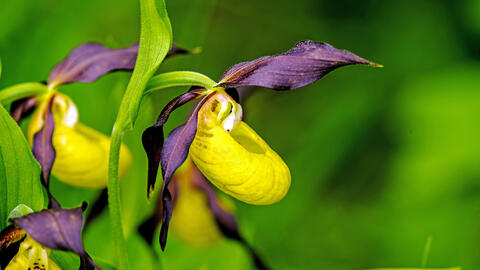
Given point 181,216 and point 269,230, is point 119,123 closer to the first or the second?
point 181,216

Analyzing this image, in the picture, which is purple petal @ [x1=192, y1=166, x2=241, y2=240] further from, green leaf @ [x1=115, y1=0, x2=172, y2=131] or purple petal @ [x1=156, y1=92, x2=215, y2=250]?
green leaf @ [x1=115, y1=0, x2=172, y2=131]

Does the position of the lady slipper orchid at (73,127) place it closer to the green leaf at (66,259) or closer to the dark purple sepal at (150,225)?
the dark purple sepal at (150,225)

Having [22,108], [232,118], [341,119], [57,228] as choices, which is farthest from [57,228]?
[341,119]

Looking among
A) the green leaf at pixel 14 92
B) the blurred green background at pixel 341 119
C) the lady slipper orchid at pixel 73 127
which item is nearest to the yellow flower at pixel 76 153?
the lady slipper orchid at pixel 73 127

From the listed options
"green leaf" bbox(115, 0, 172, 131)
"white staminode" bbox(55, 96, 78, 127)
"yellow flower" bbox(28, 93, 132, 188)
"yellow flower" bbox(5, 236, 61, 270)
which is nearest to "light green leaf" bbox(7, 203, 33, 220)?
"yellow flower" bbox(5, 236, 61, 270)

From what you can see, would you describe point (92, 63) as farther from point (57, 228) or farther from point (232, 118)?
point (57, 228)

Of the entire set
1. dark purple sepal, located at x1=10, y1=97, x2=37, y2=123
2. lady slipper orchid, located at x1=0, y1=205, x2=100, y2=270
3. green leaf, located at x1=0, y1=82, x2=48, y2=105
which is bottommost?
dark purple sepal, located at x1=10, y1=97, x2=37, y2=123
